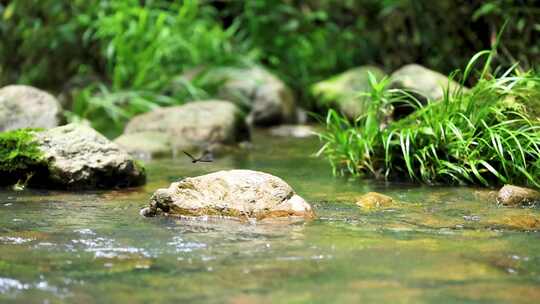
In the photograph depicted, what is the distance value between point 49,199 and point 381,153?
85.5 inches

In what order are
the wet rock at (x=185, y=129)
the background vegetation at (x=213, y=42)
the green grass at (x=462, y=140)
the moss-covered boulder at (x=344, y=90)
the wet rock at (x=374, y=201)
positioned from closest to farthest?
1. the wet rock at (x=374, y=201)
2. the green grass at (x=462, y=140)
3. the wet rock at (x=185, y=129)
4. the moss-covered boulder at (x=344, y=90)
5. the background vegetation at (x=213, y=42)

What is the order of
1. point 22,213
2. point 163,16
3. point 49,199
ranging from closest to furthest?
1. point 22,213
2. point 49,199
3. point 163,16

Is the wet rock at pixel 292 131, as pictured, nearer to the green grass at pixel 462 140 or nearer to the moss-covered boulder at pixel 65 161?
the green grass at pixel 462 140

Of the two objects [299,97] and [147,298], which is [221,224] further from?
[299,97]

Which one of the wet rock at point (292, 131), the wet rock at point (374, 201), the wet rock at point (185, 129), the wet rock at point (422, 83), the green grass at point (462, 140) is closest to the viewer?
the wet rock at point (374, 201)

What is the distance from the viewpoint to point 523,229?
3.47 meters

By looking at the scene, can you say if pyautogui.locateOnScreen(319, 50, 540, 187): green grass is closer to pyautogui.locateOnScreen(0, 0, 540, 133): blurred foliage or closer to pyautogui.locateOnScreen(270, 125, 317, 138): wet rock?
pyautogui.locateOnScreen(270, 125, 317, 138): wet rock

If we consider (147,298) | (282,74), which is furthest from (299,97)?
(147,298)

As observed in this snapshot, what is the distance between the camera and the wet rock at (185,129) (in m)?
6.80

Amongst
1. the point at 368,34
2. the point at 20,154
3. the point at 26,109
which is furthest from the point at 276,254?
the point at 368,34

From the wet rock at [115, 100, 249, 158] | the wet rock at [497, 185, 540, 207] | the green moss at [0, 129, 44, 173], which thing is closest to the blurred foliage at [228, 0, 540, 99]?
the wet rock at [115, 100, 249, 158]

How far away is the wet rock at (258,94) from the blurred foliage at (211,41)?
0.88 feet

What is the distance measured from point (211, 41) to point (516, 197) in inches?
247

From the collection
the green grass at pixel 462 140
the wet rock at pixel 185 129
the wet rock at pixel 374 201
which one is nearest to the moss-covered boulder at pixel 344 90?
the wet rock at pixel 185 129
